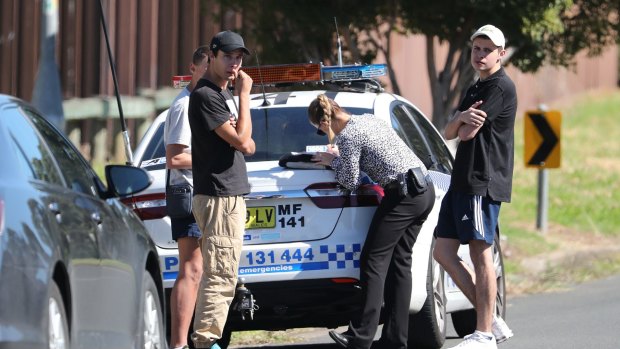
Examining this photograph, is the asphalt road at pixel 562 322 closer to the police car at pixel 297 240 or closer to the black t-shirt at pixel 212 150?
the police car at pixel 297 240

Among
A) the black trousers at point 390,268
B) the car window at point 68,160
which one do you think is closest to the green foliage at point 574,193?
the black trousers at point 390,268

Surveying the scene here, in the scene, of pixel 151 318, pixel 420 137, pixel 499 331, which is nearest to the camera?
pixel 151 318

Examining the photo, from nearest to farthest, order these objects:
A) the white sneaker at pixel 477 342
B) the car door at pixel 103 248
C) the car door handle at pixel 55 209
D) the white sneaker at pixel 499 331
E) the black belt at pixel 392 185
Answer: the car door handle at pixel 55 209 → the car door at pixel 103 248 → the black belt at pixel 392 185 → the white sneaker at pixel 477 342 → the white sneaker at pixel 499 331

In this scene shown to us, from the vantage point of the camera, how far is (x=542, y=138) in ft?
48.3

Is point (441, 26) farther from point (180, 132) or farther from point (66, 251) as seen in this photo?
point (66, 251)

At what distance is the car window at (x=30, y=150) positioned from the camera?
213 inches

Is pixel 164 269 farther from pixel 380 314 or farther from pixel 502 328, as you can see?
pixel 502 328

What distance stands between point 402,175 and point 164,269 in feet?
4.59

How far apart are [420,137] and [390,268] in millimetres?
1306

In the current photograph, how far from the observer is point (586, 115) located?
39250mm

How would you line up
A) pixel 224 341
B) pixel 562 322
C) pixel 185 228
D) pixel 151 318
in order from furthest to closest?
1. pixel 562 322
2. pixel 224 341
3. pixel 185 228
4. pixel 151 318

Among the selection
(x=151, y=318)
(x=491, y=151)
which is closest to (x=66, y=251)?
(x=151, y=318)

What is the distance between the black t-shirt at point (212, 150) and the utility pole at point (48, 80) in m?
5.02

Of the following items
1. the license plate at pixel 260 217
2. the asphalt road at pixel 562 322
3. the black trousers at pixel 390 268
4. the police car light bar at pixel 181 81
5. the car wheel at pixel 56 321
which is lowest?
the asphalt road at pixel 562 322
